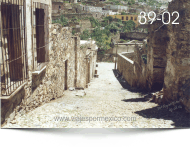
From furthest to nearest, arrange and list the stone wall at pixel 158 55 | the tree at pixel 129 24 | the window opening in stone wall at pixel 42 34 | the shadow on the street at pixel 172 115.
→ the tree at pixel 129 24 < the stone wall at pixel 158 55 < the window opening in stone wall at pixel 42 34 < the shadow on the street at pixel 172 115

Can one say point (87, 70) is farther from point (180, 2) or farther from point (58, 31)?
point (180, 2)

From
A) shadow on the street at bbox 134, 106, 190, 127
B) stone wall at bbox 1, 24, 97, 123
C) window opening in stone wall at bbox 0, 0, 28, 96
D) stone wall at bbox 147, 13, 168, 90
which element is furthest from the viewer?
stone wall at bbox 147, 13, 168, 90

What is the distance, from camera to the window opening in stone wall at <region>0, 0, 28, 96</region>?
3516 mm

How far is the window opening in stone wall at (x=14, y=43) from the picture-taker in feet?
11.5

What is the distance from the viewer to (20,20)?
3.84 m

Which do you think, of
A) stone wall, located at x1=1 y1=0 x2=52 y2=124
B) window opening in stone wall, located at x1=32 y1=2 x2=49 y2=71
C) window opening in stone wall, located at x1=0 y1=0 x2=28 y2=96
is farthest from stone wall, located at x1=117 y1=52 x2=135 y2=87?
window opening in stone wall, located at x1=0 y1=0 x2=28 y2=96

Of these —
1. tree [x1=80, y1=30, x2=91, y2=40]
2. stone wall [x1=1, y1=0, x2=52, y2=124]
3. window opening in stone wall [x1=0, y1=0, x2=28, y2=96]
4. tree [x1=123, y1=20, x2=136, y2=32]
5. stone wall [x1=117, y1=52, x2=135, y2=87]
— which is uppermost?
tree [x1=123, y1=20, x2=136, y2=32]

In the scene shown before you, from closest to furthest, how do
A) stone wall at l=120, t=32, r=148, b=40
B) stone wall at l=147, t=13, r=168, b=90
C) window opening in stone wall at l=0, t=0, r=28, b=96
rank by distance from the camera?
window opening in stone wall at l=0, t=0, r=28, b=96 < stone wall at l=147, t=13, r=168, b=90 < stone wall at l=120, t=32, r=148, b=40

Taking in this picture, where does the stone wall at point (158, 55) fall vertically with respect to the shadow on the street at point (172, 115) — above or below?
above

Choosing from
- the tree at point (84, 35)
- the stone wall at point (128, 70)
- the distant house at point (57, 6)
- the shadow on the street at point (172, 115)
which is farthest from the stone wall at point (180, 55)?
the tree at point (84, 35)

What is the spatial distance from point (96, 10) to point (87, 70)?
3.95 meters

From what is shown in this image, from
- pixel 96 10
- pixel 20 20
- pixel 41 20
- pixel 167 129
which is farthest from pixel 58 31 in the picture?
pixel 96 10

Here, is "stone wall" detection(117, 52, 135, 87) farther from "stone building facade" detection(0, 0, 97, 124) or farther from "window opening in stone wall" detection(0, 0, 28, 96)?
"window opening in stone wall" detection(0, 0, 28, 96)

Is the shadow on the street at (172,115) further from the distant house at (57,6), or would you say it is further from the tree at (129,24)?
the tree at (129,24)
